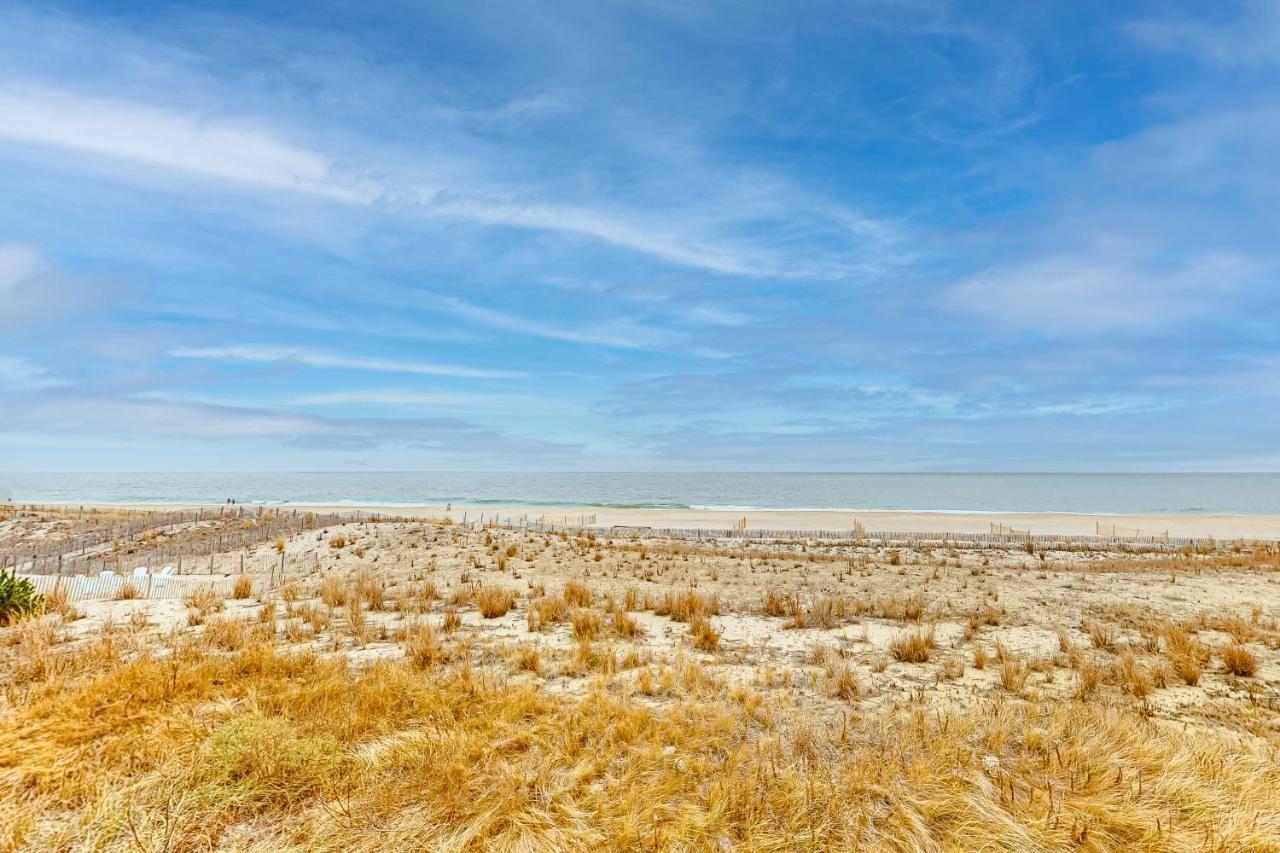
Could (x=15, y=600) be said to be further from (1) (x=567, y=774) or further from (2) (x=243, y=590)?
(1) (x=567, y=774)

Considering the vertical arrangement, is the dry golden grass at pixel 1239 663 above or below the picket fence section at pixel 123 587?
above

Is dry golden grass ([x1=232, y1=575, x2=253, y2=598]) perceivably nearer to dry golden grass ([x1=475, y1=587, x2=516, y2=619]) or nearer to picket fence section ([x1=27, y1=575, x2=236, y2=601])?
picket fence section ([x1=27, y1=575, x2=236, y2=601])

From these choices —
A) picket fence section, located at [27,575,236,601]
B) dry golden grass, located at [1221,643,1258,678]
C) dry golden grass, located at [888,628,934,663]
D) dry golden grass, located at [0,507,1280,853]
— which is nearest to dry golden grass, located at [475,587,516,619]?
dry golden grass, located at [0,507,1280,853]

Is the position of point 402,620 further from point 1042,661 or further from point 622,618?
point 1042,661

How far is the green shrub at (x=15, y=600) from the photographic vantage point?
936 centimetres

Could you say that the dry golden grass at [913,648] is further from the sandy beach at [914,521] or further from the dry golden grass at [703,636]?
the sandy beach at [914,521]

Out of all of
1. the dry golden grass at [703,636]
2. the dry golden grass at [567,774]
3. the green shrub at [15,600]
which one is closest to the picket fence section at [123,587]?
the green shrub at [15,600]

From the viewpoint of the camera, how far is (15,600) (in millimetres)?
9727

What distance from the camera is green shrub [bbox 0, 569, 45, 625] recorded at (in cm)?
936

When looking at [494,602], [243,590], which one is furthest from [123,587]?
[494,602]

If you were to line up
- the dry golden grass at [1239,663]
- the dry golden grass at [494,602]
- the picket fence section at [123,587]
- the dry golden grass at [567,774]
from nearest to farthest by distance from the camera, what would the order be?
the dry golden grass at [567,774], the dry golden grass at [1239,663], the dry golden grass at [494,602], the picket fence section at [123,587]

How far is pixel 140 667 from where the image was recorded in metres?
6.22

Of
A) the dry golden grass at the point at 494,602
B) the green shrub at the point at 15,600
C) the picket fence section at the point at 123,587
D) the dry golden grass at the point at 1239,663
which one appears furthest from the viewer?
the picket fence section at the point at 123,587

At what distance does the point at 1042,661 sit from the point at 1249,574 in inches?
677
